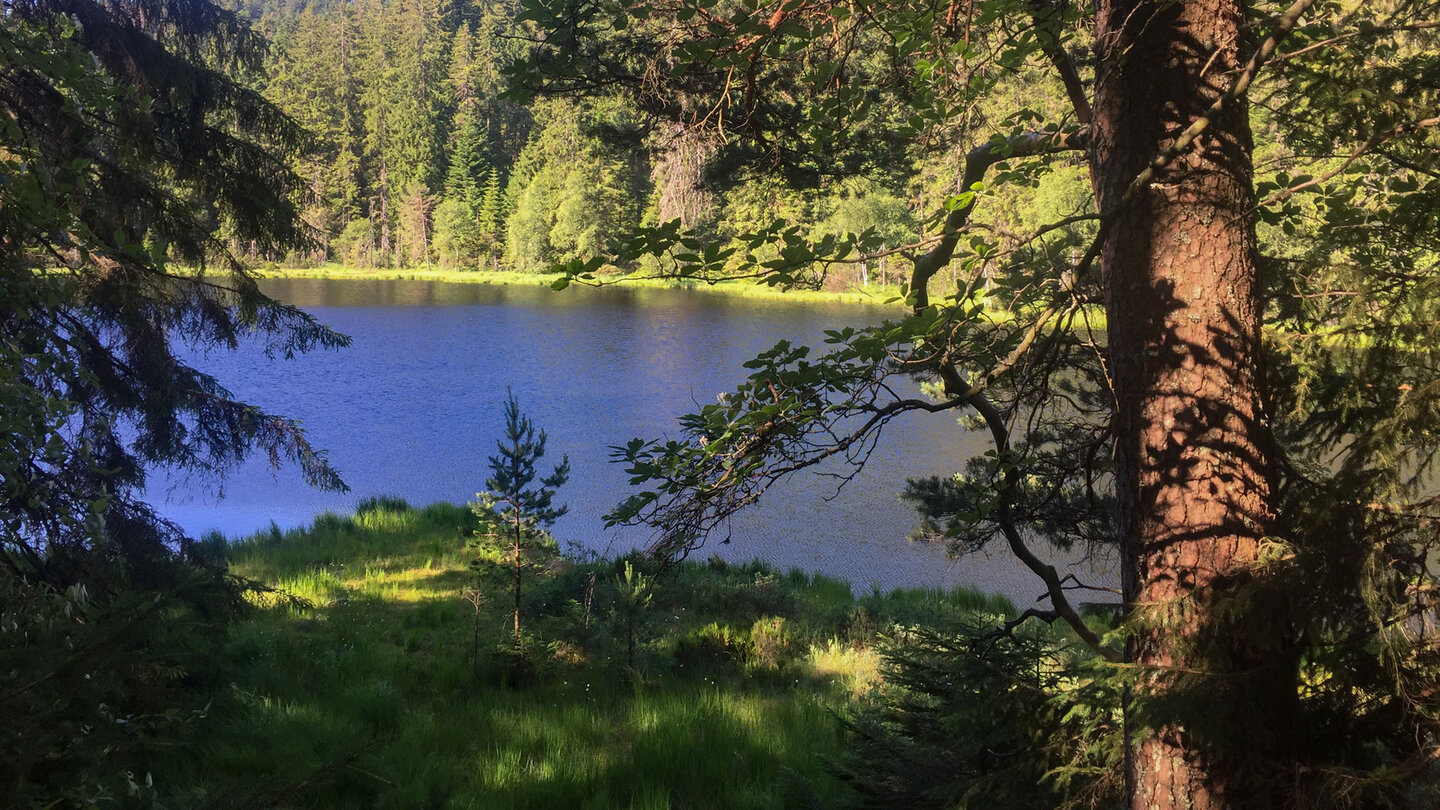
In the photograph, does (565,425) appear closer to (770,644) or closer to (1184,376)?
(770,644)

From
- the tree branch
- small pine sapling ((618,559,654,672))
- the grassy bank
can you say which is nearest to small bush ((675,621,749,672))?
the grassy bank

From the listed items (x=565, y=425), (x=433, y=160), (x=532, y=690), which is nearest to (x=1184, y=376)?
(x=532, y=690)

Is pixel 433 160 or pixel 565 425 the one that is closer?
pixel 565 425

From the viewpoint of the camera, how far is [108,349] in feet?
17.5

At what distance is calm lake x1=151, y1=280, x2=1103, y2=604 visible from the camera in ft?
38.5

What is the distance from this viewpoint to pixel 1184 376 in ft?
7.25

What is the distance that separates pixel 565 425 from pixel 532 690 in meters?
11.0

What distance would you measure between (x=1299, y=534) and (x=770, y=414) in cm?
135

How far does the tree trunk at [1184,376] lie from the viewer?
214cm

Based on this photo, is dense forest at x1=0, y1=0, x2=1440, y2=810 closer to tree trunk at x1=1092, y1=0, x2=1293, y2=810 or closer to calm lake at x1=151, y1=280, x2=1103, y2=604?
tree trunk at x1=1092, y1=0, x2=1293, y2=810

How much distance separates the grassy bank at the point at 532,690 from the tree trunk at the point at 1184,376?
180cm

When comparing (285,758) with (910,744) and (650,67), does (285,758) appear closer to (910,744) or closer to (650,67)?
(910,744)

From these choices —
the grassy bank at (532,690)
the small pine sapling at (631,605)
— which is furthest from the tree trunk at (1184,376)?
the small pine sapling at (631,605)

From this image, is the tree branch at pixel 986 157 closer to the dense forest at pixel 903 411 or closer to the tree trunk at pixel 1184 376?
the dense forest at pixel 903 411
